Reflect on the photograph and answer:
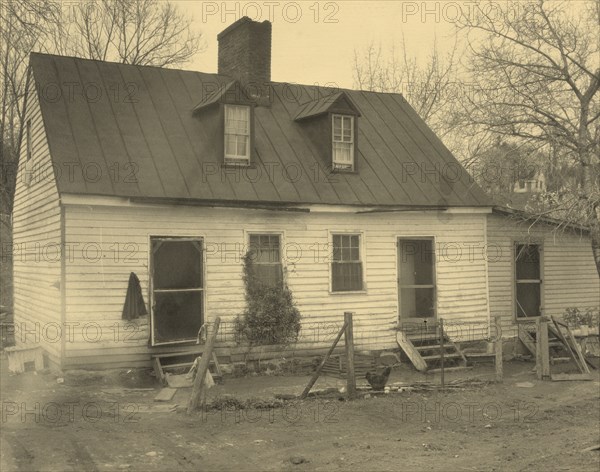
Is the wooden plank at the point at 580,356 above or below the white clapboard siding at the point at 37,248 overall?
below

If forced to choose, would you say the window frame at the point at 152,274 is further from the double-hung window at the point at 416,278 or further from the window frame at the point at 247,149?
Answer: the double-hung window at the point at 416,278

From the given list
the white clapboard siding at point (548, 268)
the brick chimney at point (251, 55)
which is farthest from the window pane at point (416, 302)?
the brick chimney at point (251, 55)

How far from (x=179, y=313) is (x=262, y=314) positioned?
2.04 meters

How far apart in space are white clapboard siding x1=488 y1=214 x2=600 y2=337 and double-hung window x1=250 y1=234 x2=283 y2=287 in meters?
5.79

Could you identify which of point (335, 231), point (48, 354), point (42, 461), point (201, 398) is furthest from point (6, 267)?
point (42, 461)

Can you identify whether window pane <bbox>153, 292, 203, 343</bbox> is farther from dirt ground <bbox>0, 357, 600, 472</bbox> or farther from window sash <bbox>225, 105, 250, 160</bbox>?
window sash <bbox>225, 105, 250, 160</bbox>

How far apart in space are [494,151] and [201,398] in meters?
9.73

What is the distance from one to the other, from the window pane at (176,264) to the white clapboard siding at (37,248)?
229 cm

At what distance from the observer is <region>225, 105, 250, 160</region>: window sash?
1592 cm

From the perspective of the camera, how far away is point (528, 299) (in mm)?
18594

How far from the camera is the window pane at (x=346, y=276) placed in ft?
52.4

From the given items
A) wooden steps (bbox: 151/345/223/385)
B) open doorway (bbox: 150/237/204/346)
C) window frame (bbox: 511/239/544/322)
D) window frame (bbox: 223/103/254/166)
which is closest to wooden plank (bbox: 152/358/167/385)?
wooden steps (bbox: 151/345/223/385)

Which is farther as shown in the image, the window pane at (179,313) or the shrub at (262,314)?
the window pane at (179,313)

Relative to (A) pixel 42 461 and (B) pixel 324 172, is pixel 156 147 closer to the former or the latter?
(B) pixel 324 172
